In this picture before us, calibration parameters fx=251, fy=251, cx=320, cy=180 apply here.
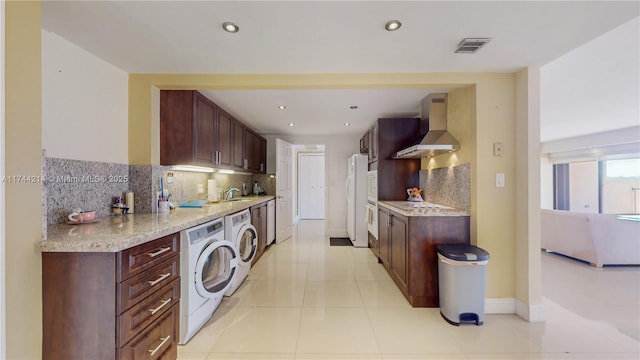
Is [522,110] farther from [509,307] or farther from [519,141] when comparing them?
[509,307]

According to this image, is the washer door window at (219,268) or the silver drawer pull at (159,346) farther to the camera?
the washer door window at (219,268)

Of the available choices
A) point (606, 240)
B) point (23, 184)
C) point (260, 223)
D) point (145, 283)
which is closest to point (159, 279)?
point (145, 283)

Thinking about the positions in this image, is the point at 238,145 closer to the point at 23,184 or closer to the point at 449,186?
the point at 23,184

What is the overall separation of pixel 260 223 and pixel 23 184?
291 centimetres

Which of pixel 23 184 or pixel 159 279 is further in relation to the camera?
pixel 159 279

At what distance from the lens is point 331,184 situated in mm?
5836

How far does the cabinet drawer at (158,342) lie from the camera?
1.31 metres

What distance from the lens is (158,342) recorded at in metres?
1.51

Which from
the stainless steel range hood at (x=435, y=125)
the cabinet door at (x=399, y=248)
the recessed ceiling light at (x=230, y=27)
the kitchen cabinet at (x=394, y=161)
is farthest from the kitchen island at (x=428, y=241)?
the recessed ceiling light at (x=230, y=27)

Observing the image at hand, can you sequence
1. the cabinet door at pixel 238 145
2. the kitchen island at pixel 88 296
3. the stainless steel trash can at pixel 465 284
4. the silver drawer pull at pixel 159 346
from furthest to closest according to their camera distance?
the cabinet door at pixel 238 145 → the stainless steel trash can at pixel 465 284 → the silver drawer pull at pixel 159 346 → the kitchen island at pixel 88 296

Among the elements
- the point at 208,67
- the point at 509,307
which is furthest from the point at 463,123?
the point at 208,67

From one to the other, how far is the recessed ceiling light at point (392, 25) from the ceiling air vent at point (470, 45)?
558mm

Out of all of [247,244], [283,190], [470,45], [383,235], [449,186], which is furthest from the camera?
[283,190]

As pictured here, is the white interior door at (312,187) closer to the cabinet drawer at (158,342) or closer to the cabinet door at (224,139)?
the cabinet door at (224,139)
